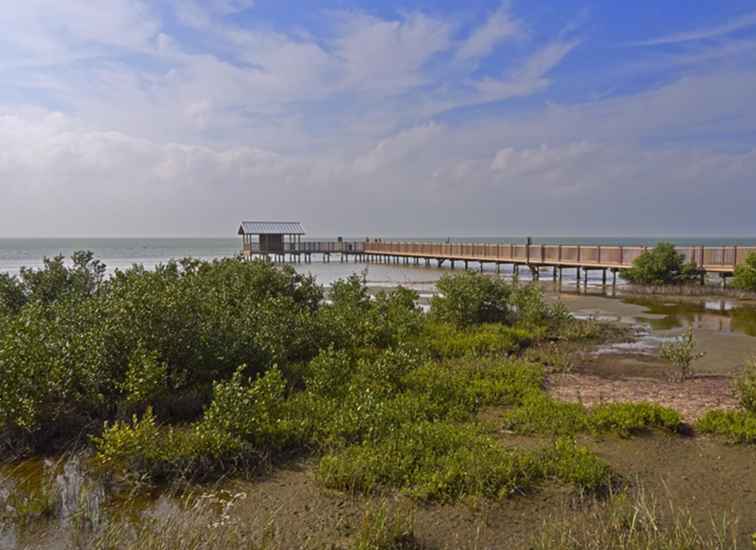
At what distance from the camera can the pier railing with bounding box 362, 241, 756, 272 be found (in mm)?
27375

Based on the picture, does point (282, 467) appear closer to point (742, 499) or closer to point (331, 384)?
point (331, 384)

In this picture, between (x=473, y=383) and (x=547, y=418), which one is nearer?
(x=547, y=418)

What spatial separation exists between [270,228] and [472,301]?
4494cm

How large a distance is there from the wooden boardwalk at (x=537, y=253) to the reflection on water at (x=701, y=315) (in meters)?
4.44

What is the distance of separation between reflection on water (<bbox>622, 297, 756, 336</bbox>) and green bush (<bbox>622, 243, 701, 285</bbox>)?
3038 mm

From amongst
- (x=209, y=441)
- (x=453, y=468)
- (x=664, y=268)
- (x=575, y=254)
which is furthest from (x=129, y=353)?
(x=575, y=254)

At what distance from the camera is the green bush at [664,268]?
2756 centimetres

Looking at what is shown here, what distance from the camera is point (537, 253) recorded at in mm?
37344

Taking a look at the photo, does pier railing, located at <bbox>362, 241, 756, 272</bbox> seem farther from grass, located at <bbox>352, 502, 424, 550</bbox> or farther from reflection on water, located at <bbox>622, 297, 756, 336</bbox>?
grass, located at <bbox>352, 502, 424, 550</bbox>

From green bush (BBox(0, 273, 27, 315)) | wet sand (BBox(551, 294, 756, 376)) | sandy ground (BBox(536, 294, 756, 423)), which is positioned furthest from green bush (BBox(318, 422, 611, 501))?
green bush (BBox(0, 273, 27, 315))

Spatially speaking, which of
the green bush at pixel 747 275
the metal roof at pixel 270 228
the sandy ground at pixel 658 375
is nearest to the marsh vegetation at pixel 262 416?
the sandy ground at pixel 658 375

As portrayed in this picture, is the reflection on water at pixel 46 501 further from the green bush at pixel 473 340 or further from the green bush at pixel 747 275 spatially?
the green bush at pixel 747 275

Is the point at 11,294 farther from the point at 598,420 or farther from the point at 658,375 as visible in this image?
the point at 658,375

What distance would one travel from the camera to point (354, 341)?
12.0 meters
